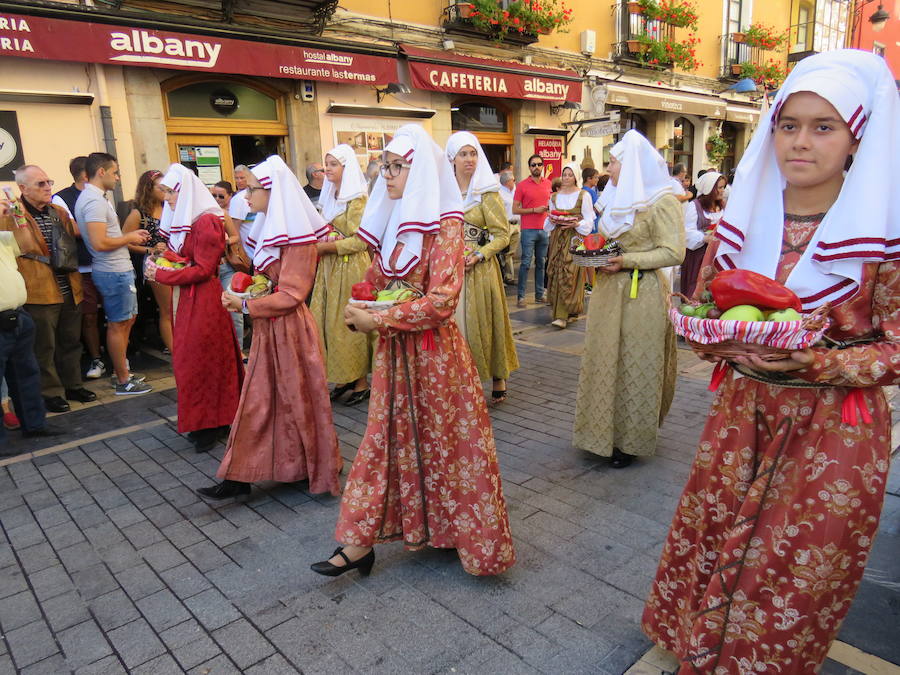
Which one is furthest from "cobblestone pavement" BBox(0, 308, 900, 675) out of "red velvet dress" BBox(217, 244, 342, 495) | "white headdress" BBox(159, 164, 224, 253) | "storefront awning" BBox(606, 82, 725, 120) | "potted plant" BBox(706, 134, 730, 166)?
"potted plant" BBox(706, 134, 730, 166)

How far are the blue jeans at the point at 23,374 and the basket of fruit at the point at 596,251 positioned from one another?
415 cm

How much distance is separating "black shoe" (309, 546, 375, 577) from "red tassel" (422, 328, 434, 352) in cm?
101

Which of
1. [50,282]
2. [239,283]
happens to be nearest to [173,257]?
[239,283]

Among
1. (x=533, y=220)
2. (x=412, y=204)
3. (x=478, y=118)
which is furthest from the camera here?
(x=478, y=118)

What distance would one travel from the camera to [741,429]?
6.12 ft

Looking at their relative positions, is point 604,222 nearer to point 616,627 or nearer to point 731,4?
point 616,627

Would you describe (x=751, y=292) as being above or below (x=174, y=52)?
below

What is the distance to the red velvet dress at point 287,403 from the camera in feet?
11.7

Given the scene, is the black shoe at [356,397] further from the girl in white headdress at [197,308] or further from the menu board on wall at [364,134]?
the menu board on wall at [364,134]

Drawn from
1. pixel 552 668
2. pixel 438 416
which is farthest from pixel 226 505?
pixel 552 668

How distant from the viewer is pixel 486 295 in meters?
5.27

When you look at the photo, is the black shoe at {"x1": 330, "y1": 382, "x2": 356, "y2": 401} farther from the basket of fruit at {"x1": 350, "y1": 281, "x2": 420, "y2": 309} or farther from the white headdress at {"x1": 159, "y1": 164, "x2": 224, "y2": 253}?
the basket of fruit at {"x1": 350, "y1": 281, "x2": 420, "y2": 309}

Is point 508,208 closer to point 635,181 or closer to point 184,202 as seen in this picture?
point 635,181

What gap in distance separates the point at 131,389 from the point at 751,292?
584cm
